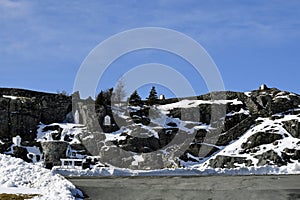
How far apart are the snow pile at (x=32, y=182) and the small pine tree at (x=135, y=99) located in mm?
43148

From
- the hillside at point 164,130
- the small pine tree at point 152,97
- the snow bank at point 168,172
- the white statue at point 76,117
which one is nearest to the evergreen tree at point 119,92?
the small pine tree at point 152,97

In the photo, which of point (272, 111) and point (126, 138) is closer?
point (126, 138)

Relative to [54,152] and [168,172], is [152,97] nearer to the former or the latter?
[54,152]

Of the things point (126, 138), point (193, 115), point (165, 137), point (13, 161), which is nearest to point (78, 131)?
point (126, 138)

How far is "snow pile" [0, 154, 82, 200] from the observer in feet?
42.5

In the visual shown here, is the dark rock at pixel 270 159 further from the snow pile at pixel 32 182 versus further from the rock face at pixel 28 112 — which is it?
the snow pile at pixel 32 182

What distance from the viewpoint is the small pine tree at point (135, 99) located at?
195 feet

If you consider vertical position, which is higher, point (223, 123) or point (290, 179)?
point (223, 123)

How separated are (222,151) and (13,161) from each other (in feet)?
95.2

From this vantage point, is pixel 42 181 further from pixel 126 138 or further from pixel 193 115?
pixel 193 115

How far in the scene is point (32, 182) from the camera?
Result: 14.3 metres

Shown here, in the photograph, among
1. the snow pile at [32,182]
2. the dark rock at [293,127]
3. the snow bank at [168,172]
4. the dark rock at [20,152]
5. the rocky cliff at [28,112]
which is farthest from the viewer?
the rocky cliff at [28,112]

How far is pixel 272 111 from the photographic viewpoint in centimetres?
4959

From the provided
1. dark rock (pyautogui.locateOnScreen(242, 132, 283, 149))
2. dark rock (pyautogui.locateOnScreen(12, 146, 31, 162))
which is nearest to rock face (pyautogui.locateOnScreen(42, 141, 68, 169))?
dark rock (pyautogui.locateOnScreen(12, 146, 31, 162))
